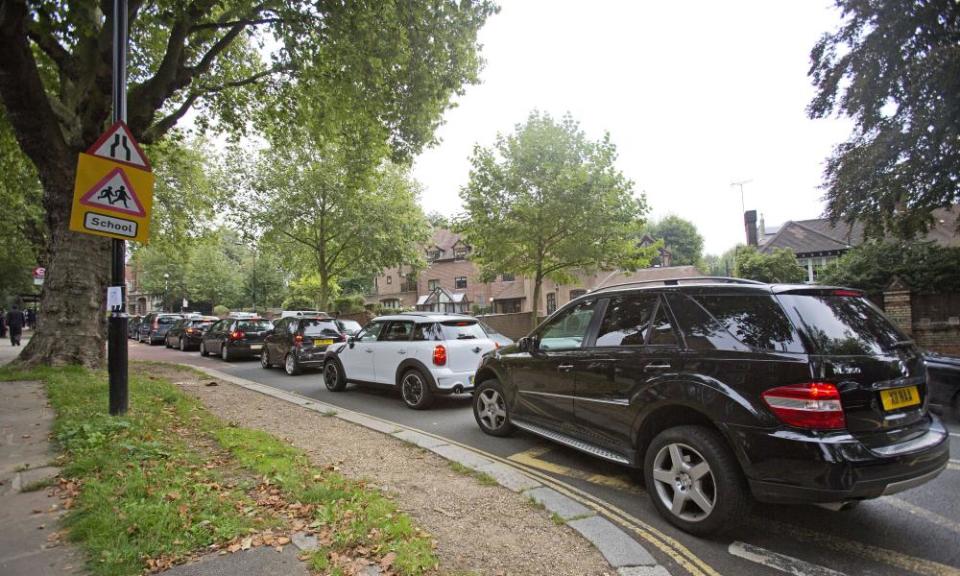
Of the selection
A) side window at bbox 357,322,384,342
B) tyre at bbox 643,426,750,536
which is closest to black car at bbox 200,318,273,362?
side window at bbox 357,322,384,342

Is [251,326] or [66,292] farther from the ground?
[66,292]

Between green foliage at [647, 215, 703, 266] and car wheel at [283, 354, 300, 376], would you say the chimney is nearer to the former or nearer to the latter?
green foliage at [647, 215, 703, 266]

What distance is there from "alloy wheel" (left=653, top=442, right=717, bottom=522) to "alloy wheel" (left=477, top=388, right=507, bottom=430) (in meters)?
2.43

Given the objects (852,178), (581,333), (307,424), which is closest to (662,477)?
(581,333)

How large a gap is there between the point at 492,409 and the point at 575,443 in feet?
5.56

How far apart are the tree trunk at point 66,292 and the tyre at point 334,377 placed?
4.70m

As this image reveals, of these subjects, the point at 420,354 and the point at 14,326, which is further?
the point at 14,326

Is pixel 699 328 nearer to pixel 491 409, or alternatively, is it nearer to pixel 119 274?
pixel 491 409

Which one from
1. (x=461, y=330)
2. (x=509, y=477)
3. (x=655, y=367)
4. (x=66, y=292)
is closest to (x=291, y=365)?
(x=66, y=292)

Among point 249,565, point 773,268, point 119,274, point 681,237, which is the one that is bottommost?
point 249,565

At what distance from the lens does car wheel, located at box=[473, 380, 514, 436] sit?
5926 mm

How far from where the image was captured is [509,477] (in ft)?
14.5

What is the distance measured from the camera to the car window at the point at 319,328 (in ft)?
41.9

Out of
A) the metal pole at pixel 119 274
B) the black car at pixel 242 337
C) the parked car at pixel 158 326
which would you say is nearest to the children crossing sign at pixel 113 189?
the metal pole at pixel 119 274
